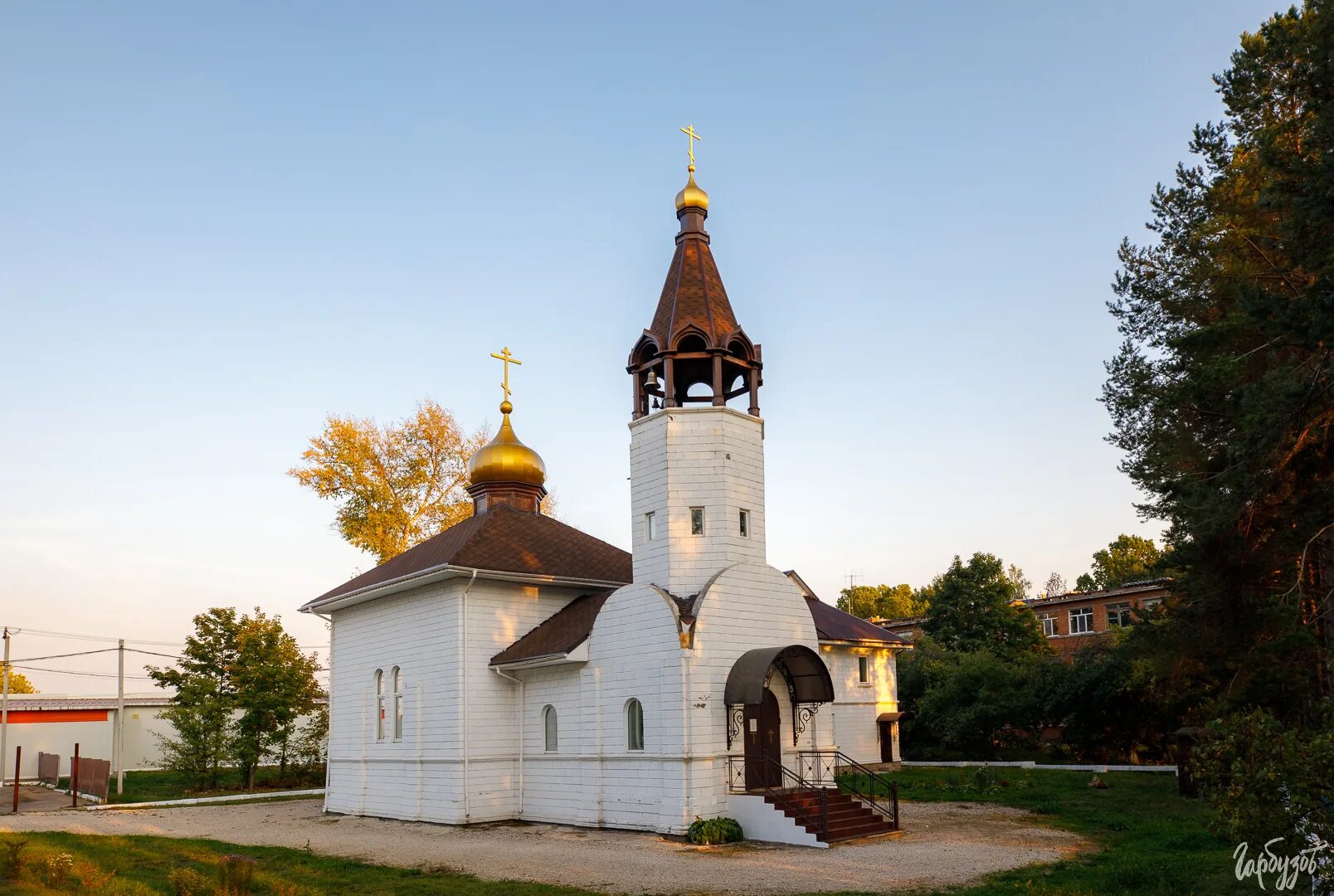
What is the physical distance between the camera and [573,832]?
18.3m

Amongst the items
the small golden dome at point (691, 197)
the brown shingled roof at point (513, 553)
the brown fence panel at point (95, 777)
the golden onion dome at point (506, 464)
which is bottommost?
the brown fence panel at point (95, 777)

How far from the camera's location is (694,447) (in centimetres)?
1880

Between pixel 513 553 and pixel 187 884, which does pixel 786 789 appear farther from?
pixel 187 884

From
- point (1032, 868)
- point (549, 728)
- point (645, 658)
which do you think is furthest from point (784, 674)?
point (1032, 868)

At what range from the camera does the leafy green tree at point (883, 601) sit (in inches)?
3228

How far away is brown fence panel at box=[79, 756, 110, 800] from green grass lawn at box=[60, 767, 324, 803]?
0.69m

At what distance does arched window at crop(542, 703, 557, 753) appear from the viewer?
20234mm

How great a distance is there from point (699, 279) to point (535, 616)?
7.86 m

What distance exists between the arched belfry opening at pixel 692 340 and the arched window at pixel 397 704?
326 inches

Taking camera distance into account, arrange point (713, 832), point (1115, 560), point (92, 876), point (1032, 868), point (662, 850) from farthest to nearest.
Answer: point (1115, 560) → point (713, 832) → point (662, 850) → point (92, 876) → point (1032, 868)

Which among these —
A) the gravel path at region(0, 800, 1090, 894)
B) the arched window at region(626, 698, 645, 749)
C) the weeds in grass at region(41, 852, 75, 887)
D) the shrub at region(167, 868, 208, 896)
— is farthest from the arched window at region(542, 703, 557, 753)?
the shrub at region(167, 868, 208, 896)

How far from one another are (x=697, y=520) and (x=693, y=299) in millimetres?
4305

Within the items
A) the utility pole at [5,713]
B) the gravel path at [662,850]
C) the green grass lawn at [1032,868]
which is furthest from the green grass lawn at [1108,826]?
the utility pole at [5,713]

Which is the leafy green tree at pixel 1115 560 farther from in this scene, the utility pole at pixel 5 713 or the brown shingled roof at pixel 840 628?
the utility pole at pixel 5 713
